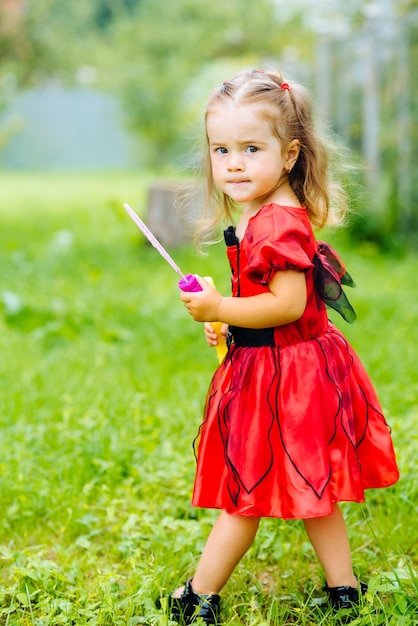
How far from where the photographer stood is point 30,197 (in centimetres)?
1362

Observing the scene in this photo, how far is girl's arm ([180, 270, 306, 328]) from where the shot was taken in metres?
2.13

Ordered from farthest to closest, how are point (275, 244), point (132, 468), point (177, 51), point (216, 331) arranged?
point (177, 51) < point (132, 468) < point (216, 331) < point (275, 244)

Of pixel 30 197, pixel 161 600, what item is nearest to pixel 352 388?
pixel 161 600

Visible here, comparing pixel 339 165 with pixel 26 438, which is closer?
pixel 339 165

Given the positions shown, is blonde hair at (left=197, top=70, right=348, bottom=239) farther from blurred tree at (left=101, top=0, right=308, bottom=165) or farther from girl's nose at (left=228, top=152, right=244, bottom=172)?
blurred tree at (left=101, top=0, right=308, bottom=165)

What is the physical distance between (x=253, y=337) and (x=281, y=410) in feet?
0.65

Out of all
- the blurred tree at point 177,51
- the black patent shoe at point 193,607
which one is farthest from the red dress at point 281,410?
the blurred tree at point 177,51

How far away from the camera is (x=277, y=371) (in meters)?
2.18

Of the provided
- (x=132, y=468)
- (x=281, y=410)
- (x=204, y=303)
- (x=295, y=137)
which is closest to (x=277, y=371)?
(x=281, y=410)

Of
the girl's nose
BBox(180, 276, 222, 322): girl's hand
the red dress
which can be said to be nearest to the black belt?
the red dress

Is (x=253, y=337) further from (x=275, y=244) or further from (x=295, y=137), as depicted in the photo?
(x=295, y=137)

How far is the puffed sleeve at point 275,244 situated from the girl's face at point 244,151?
7cm

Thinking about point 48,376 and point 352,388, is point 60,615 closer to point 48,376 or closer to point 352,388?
point 352,388

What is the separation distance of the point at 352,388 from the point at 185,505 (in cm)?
88
